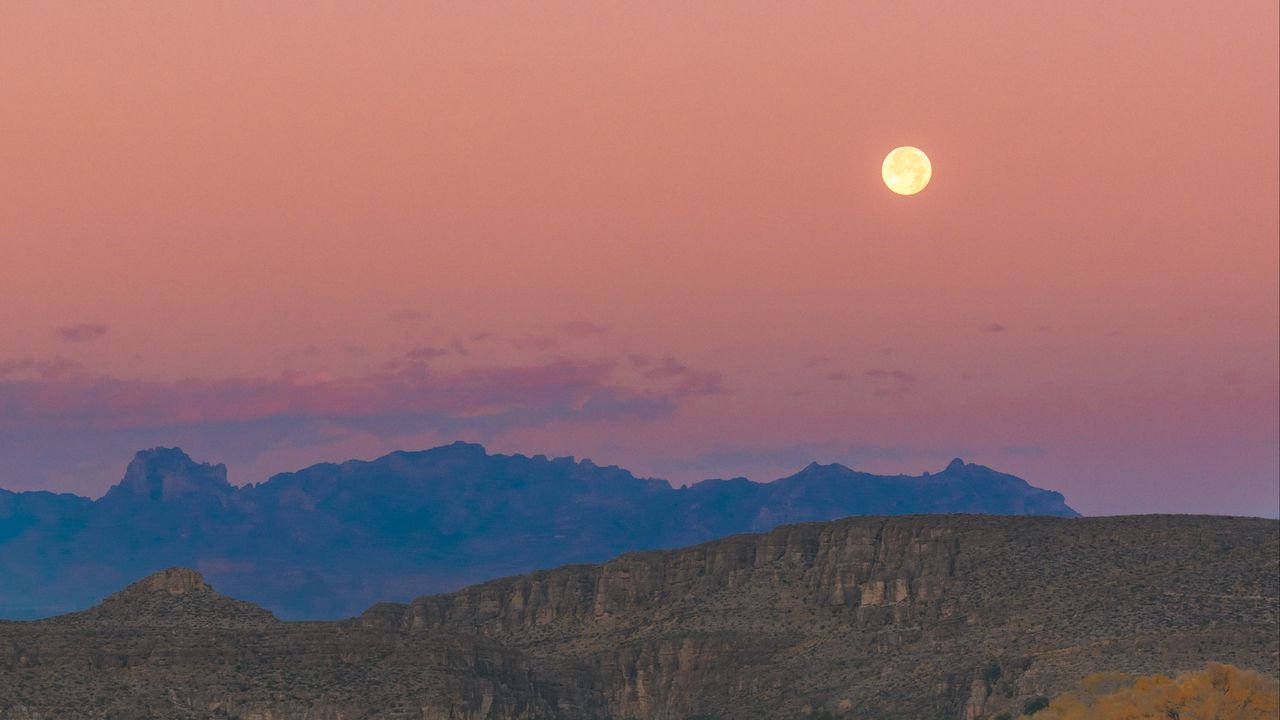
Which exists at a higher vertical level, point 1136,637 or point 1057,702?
point 1136,637

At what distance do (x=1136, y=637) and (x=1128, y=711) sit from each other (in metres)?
105

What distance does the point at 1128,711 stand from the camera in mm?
94688

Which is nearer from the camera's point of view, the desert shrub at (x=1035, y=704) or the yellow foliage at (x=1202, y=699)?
the yellow foliage at (x=1202, y=699)

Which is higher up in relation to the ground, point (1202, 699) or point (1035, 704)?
point (1035, 704)

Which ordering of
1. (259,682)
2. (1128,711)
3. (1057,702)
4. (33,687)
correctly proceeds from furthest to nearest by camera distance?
(259,682) → (33,687) → (1057,702) → (1128,711)

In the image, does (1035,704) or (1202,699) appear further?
(1035,704)

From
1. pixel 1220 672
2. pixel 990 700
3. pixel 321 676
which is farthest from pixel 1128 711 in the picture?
pixel 321 676

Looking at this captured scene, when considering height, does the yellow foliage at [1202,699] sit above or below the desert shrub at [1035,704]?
below

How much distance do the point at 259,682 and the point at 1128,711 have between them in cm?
11055

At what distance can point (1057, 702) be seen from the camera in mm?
105125

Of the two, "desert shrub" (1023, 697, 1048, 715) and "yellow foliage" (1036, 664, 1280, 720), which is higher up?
"desert shrub" (1023, 697, 1048, 715)

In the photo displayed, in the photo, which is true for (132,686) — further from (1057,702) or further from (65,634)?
(1057,702)

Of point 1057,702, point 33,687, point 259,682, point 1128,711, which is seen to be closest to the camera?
point 1128,711

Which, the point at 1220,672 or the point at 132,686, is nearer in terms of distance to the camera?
the point at 1220,672
